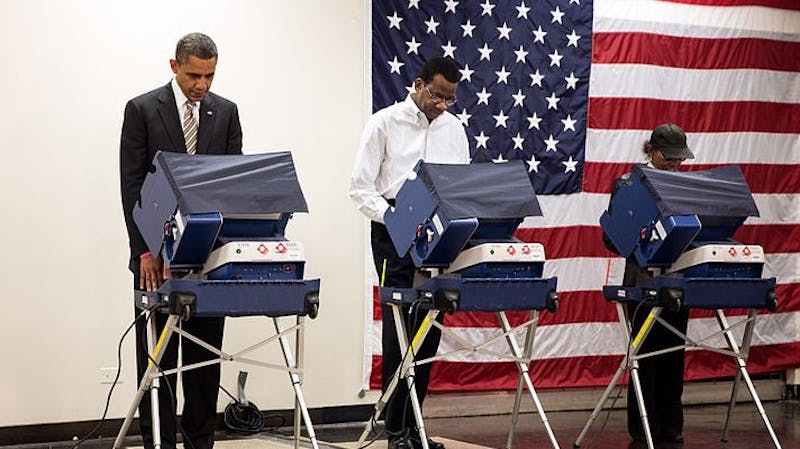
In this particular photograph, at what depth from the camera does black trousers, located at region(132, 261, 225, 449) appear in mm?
4277

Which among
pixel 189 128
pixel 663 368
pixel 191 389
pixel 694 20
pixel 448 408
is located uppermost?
pixel 694 20

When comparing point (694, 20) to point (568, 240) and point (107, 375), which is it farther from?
point (107, 375)

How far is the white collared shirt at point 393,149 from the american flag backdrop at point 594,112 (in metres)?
1.25

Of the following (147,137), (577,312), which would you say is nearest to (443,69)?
(147,137)

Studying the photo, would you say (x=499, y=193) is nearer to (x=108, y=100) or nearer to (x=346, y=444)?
(x=346, y=444)

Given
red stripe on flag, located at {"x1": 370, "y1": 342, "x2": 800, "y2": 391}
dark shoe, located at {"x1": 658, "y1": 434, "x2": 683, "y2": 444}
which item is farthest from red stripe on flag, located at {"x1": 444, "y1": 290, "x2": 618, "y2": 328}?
dark shoe, located at {"x1": 658, "y1": 434, "x2": 683, "y2": 444}

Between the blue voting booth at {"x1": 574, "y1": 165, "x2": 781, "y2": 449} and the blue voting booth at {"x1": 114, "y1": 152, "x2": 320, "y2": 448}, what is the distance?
179 centimetres

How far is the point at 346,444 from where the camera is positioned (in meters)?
5.45

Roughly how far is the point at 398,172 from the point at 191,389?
134 cm

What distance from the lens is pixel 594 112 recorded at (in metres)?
7.04

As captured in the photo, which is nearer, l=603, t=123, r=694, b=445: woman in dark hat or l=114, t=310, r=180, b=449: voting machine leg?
l=114, t=310, r=180, b=449: voting machine leg

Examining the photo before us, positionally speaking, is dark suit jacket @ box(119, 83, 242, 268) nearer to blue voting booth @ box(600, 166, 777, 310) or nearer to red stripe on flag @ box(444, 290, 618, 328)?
blue voting booth @ box(600, 166, 777, 310)

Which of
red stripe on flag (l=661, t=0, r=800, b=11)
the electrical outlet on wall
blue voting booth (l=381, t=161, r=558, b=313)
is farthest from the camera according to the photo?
red stripe on flag (l=661, t=0, r=800, b=11)

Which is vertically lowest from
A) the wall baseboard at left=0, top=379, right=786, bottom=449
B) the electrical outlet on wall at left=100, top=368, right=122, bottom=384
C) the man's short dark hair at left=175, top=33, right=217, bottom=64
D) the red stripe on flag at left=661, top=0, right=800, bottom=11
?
the wall baseboard at left=0, top=379, right=786, bottom=449
